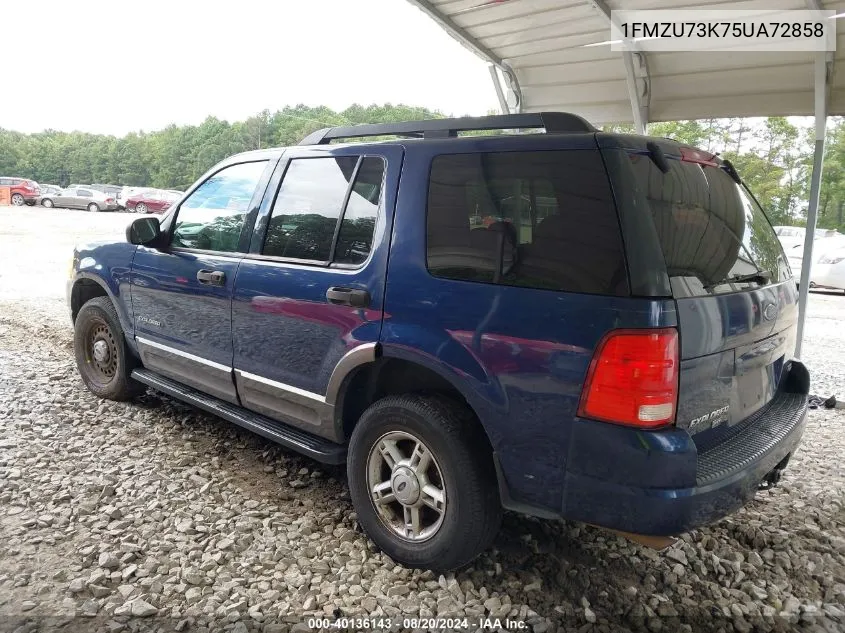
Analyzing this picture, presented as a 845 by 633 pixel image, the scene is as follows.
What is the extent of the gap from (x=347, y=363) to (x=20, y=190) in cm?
3769

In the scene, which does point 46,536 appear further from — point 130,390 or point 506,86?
point 506,86

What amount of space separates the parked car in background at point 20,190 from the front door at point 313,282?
1444 inches

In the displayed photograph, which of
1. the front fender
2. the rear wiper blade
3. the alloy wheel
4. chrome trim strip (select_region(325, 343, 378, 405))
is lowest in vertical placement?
the alloy wheel

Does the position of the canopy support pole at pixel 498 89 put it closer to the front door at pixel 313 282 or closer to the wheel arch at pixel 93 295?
the front door at pixel 313 282

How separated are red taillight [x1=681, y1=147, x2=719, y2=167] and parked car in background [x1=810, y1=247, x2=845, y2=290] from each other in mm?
12387

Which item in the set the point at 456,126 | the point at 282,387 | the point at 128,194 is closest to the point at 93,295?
the point at 282,387

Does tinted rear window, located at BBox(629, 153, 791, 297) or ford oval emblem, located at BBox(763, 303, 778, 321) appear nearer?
tinted rear window, located at BBox(629, 153, 791, 297)

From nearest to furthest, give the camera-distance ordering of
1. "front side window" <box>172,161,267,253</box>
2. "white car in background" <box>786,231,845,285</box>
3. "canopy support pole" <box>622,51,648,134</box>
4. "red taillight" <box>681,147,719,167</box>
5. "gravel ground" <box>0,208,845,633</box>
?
"gravel ground" <box>0,208,845,633</box> < "red taillight" <box>681,147,719,167</box> < "front side window" <box>172,161,267,253</box> < "canopy support pole" <box>622,51,648,134</box> < "white car in background" <box>786,231,845,285</box>

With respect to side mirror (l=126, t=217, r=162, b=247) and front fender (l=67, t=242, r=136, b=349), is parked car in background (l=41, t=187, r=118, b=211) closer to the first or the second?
front fender (l=67, t=242, r=136, b=349)

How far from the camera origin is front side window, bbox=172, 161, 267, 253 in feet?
11.6

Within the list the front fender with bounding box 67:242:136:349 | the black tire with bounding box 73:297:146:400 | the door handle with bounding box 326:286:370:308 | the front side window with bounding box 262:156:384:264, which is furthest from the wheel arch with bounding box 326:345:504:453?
the black tire with bounding box 73:297:146:400

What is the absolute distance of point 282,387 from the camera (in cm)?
319

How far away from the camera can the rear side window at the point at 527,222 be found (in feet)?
6.90

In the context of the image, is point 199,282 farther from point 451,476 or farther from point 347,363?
point 451,476
